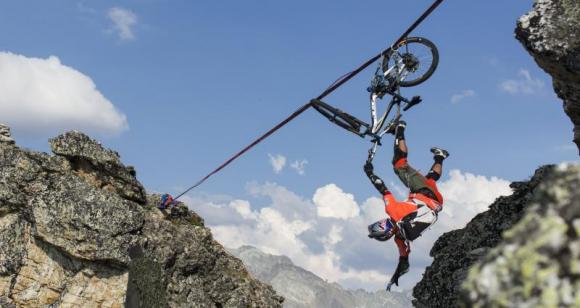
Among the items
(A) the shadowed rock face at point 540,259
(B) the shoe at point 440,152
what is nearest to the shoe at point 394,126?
(B) the shoe at point 440,152

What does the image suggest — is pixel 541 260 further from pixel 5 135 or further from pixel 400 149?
pixel 5 135

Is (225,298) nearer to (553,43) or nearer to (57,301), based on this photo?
(57,301)

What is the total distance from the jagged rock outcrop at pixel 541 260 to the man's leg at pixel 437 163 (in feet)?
44.4

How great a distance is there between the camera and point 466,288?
13.3 feet

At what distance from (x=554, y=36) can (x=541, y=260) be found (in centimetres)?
1052

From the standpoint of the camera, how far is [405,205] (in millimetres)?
16531

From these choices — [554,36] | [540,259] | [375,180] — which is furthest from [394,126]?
[540,259]

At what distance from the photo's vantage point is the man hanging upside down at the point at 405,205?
1650 cm

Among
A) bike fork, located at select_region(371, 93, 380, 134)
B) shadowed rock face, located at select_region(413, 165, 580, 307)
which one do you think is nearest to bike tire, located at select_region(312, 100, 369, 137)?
bike fork, located at select_region(371, 93, 380, 134)

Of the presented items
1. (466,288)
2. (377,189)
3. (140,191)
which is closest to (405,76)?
(377,189)

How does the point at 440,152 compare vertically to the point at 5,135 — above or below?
below

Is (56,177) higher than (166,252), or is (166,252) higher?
(56,177)

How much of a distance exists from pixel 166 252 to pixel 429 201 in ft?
80.9

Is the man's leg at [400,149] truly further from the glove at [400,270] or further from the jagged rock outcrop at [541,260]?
the jagged rock outcrop at [541,260]
